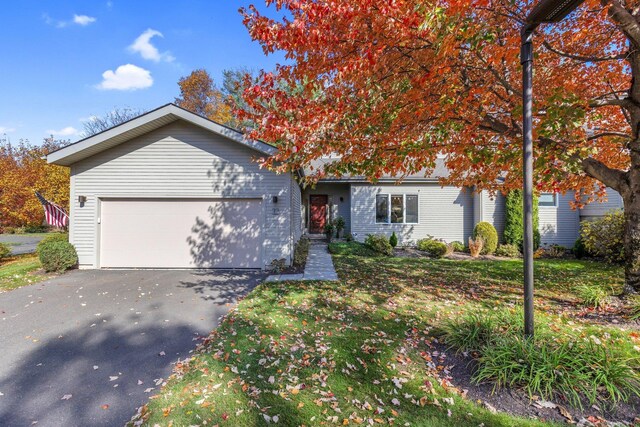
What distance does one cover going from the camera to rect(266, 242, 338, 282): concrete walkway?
7.66 metres

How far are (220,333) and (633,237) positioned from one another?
723 cm

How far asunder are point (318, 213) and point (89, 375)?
41.1 feet

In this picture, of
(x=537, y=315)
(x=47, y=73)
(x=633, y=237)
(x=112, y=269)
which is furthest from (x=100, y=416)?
(x=47, y=73)

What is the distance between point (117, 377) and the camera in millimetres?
3332

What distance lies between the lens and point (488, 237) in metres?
12.0

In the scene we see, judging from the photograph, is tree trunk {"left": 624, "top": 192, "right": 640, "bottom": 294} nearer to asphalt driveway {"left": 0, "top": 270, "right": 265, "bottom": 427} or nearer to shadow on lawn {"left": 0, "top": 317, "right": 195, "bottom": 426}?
asphalt driveway {"left": 0, "top": 270, "right": 265, "bottom": 427}

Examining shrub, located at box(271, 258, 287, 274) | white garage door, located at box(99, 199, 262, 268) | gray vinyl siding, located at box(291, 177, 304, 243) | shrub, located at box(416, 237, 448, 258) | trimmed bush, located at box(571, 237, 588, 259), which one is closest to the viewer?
shrub, located at box(271, 258, 287, 274)

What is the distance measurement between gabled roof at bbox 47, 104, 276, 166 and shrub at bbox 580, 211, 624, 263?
11072 mm

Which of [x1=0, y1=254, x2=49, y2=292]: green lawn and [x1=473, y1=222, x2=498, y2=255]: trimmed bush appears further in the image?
[x1=473, y1=222, x2=498, y2=255]: trimmed bush

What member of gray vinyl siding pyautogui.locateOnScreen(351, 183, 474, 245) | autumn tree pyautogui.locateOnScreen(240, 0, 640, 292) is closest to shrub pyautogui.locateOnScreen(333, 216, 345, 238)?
gray vinyl siding pyautogui.locateOnScreen(351, 183, 474, 245)

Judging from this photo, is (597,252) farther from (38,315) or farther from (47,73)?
(47,73)

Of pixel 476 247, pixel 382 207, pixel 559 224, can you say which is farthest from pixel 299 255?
pixel 559 224

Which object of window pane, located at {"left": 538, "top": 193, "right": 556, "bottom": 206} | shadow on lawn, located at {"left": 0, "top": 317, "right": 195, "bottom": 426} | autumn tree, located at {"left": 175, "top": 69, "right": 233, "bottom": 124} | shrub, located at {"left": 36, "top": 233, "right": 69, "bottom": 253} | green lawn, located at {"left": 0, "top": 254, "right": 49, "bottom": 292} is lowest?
shadow on lawn, located at {"left": 0, "top": 317, "right": 195, "bottom": 426}

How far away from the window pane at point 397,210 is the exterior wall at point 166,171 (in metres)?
6.59
